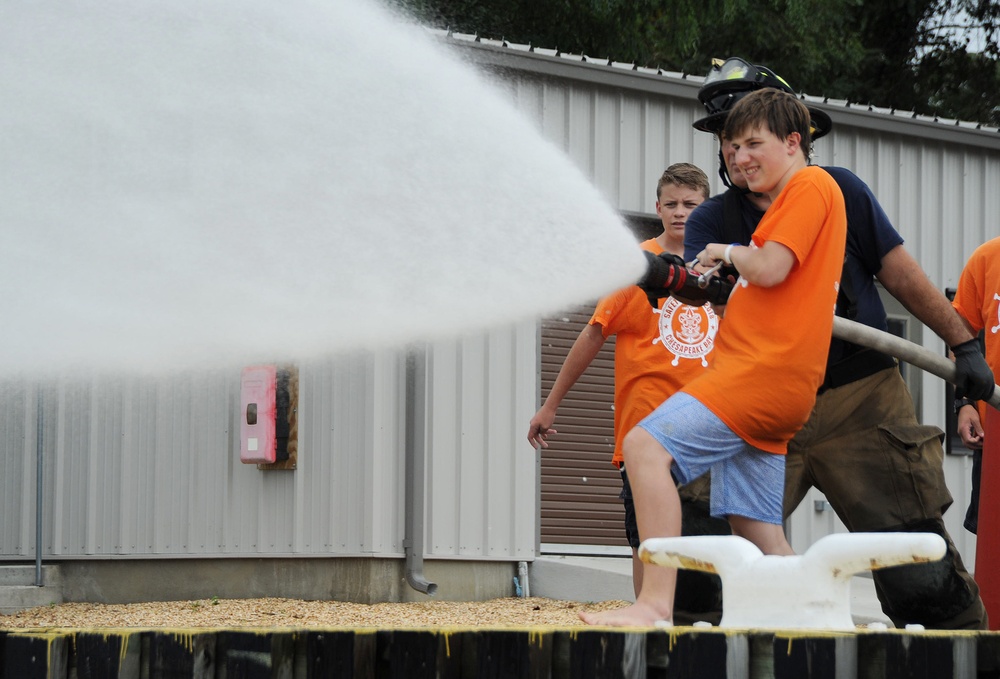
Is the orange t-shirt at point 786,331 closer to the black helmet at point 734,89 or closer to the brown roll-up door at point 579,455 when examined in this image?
the black helmet at point 734,89

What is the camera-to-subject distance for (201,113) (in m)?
8.48

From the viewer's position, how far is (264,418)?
33.7 feet

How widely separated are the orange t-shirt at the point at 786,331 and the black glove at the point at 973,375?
649mm

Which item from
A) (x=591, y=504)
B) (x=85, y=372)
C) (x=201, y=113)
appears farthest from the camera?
(x=85, y=372)

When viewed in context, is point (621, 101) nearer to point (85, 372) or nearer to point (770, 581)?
point (85, 372)

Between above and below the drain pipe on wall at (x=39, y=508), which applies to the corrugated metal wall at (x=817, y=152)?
above

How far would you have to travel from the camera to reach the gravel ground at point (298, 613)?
348 inches

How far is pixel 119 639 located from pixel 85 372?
8.95 m

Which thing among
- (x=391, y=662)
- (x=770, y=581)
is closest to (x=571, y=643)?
(x=391, y=662)

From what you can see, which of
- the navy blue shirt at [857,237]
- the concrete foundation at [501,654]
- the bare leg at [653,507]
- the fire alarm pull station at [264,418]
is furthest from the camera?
the fire alarm pull station at [264,418]

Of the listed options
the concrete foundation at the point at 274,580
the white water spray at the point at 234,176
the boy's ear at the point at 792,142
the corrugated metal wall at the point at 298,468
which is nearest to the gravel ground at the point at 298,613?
the concrete foundation at the point at 274,580

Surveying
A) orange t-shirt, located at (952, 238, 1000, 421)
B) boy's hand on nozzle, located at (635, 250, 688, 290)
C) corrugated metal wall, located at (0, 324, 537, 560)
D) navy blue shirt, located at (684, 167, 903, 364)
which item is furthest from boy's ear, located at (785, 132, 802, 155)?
corrugated metal wall, located at (0, 324, 537, 560)

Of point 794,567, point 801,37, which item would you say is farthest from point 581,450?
point 801,37

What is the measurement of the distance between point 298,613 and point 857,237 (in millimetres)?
5498
